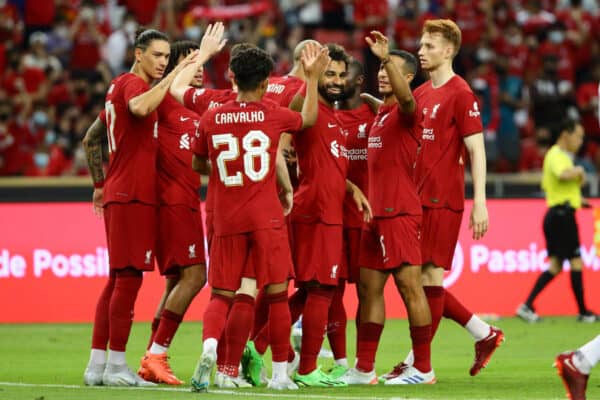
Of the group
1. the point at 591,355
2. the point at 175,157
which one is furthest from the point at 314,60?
the point at 591,355

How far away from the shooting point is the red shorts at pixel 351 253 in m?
10.4

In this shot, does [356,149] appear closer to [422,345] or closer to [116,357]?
[422,345]

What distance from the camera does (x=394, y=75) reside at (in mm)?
9352

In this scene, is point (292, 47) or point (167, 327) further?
point (292, 47)

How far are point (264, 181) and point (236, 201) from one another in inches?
8.8

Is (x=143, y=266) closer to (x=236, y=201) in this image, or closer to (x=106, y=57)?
(x=236, y=201)

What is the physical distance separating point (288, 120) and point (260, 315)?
1.92 meters

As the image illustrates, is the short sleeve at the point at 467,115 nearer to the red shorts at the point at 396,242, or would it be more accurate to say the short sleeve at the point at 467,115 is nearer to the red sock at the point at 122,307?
the red shorts at the point at 396,242

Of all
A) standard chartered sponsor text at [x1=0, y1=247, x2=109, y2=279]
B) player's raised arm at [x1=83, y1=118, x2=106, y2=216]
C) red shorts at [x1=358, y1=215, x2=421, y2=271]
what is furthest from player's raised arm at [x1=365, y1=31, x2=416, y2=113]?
standard chartered sponsor text at [x1=0, y1=247, x2=109, y2=279]

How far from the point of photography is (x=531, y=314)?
623 inches

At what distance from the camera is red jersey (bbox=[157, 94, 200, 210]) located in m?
10.1

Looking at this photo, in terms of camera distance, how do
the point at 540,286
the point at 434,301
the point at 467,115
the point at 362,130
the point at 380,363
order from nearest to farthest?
1. the point at 467,115
2. the point at 434,301
3. the point at 362,130
4. the point at 380,363
5. the point at 540,286

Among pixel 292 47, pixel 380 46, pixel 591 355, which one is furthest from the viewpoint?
pixel 292 47

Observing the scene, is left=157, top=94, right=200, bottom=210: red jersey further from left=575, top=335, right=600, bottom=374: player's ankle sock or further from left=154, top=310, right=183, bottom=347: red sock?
left=575, top=335, right=600, bottom=374: player's ankle sock
